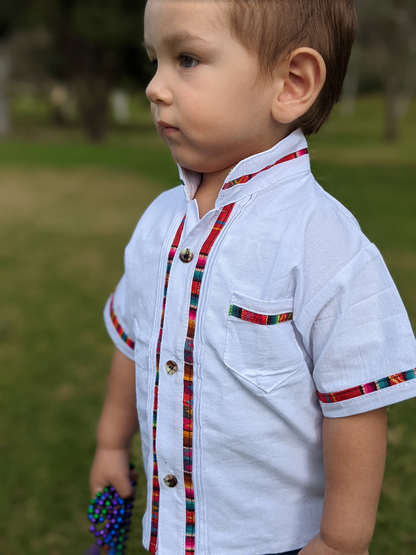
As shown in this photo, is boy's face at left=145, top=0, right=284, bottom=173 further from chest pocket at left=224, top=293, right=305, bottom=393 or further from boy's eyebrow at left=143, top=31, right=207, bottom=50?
chest pocket at left=224, top=293, right=305, bottom=393

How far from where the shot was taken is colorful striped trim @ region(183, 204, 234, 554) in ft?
3.75

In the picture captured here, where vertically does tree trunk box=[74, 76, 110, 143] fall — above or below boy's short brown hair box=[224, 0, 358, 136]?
above

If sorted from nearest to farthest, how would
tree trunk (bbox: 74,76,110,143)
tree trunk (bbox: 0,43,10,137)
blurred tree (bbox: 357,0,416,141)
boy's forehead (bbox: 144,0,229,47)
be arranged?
boy's forehead (bbox: 144,0,229,47) < blurred tree (bbox: 357,0,416,141) < tree trunk (bbox: 74,76,110,143) < tree trunk (bbox: 0,43,10,137)

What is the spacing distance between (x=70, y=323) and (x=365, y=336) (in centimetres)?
361

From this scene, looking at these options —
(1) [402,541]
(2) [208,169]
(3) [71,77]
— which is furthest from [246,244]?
(3) [71,77]

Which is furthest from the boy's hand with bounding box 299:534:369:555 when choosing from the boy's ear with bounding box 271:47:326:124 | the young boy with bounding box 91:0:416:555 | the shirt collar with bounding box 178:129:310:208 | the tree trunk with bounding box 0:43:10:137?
the tree trunk with bounding box 0:43:10:137

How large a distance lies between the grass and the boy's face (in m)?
0.51

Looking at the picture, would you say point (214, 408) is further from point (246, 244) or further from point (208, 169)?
point (208, 169)

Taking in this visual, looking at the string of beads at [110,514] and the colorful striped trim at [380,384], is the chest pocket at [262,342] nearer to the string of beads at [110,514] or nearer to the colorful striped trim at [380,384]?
the colorful striped trim at [380,384]

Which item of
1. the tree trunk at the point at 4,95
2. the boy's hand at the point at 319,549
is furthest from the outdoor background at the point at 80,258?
the tree trunk at the point at 4,95

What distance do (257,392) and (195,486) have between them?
239mm

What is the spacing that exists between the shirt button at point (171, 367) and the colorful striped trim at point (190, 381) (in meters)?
0.03

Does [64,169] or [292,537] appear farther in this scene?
[64,169]

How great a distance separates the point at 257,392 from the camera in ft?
3.66
